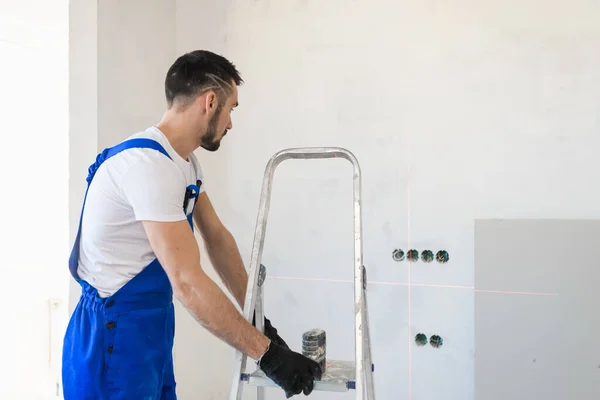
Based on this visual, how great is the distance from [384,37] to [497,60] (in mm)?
551

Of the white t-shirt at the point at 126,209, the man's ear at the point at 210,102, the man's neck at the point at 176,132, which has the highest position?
the man's ear at the point at 210,102

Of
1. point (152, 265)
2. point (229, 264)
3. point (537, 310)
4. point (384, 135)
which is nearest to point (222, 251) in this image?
point (229, 264)

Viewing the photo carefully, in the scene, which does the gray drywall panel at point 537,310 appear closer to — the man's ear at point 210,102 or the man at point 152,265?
the man at point 152,265

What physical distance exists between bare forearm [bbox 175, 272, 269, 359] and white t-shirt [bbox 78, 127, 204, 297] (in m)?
0.19

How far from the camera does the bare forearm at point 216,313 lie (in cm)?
142

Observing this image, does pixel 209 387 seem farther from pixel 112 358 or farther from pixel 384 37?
pixel 384 37

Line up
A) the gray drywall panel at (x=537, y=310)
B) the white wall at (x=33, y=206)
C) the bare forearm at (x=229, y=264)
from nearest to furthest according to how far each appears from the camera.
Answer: the bare forearm at (x=229, y=264) < the gray drywall panel at (x=537, y=310) < the white wall at (x=33, y=206)

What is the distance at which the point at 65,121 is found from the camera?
284 cm

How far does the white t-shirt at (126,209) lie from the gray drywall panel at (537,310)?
148 cm

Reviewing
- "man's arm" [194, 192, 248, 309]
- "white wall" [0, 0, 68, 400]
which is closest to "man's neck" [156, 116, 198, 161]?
"man's arm" [194, 192, 248, 309]

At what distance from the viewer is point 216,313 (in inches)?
56.1

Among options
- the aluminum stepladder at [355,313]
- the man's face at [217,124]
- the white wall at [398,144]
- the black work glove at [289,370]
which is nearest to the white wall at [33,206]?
the white wall at [398,144]

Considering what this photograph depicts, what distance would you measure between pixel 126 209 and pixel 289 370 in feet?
2.12

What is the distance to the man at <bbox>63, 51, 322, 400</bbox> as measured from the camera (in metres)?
1.44
